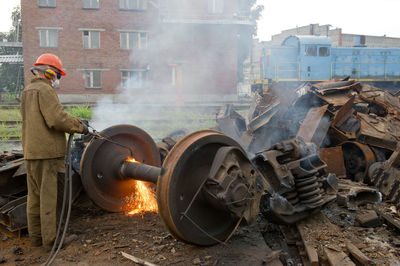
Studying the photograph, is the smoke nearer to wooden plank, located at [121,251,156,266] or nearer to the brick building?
the brick building

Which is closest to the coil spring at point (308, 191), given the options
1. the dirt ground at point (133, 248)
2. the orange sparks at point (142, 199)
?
the dirt ground at point (133, 248)

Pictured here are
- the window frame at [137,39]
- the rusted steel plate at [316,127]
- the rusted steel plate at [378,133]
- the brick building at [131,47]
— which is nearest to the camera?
the rusted steel plate at [316,127]

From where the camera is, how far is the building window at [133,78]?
79.4 feet

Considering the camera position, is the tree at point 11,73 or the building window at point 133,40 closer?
the building window at point 133,40

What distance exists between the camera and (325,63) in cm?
1923

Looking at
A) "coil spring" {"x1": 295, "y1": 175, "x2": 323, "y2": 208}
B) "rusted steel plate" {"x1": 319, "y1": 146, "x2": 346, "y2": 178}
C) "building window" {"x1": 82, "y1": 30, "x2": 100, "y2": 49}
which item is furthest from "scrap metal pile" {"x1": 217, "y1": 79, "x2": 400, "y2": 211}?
"building window" {"x1": 82, "y1": 30, "x2": 100, "y2": 49}

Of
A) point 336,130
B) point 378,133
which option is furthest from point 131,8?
point 378,133

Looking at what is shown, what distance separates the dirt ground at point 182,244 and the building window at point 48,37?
2347 centimetres

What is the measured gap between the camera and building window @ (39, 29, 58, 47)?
78.4ft

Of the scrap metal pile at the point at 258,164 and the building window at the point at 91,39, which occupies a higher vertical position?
the building window at the point at 91,39

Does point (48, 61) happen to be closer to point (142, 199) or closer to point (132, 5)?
point (142, 199)

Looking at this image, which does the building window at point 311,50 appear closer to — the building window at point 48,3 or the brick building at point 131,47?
the brick building at point 131,47

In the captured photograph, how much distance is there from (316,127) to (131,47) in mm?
21684

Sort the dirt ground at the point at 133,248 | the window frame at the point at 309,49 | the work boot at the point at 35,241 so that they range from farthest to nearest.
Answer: the window frame at the point at 309,49 < the work boot at the point at 35,241 < the dirt ground at the point at 133,248
